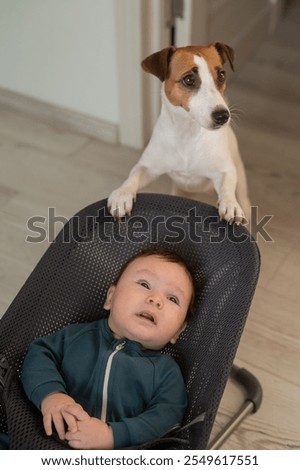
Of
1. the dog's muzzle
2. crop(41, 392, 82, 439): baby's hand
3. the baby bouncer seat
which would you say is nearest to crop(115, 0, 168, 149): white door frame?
the dog's muzzle

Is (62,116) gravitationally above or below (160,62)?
below

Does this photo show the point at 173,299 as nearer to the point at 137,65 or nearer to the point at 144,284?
the point at 144,284

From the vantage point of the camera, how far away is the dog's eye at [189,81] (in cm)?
126

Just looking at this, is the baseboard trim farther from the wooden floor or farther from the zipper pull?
the zipper pull

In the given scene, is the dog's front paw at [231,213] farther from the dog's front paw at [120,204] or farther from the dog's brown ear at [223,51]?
the dog's brown ear at [223,51]

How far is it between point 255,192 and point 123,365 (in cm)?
104

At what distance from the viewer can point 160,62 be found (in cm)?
129

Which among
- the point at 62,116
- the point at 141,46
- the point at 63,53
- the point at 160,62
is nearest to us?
the point at 160,62

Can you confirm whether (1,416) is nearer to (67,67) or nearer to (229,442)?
(229,442)

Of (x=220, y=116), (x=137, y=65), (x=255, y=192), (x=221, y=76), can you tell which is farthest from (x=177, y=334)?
(x=137, y=65)

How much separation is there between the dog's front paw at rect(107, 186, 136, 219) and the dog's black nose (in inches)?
9.4

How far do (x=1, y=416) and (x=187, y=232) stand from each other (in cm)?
48

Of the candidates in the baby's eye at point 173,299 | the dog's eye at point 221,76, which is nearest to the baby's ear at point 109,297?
the baby's eye at point 173,299

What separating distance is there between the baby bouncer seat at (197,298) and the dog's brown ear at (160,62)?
0.94 feet
